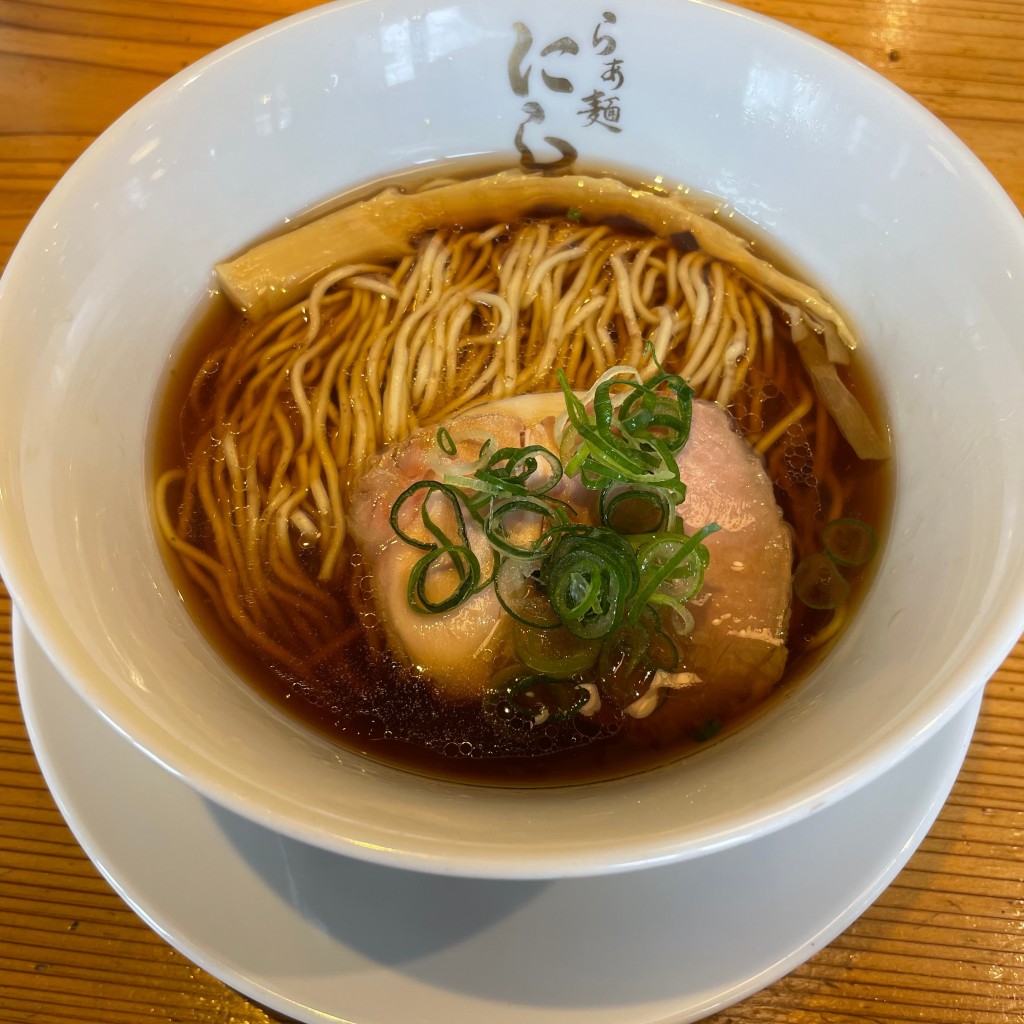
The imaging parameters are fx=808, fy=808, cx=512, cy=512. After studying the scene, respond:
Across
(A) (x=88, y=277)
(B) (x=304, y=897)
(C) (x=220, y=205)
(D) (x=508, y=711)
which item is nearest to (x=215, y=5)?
(C) (x=220, y=205)

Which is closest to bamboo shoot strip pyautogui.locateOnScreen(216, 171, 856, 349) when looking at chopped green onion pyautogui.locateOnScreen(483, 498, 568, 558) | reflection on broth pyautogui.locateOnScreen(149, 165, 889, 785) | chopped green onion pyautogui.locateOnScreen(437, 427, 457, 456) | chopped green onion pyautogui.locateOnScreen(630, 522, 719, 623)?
reflection on broth pyautogui.locateOnScreen(149, 165, 889, 785)

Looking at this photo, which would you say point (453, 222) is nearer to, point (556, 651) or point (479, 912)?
point (556, 651)

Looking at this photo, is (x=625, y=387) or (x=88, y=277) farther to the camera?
(x=625, y=387)

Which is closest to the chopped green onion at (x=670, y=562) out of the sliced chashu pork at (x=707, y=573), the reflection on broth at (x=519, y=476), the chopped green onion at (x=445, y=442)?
the reflection on broth at (x=519, y=476)

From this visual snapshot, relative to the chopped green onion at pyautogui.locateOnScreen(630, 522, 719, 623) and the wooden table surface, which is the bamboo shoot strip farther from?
the wooden table surface

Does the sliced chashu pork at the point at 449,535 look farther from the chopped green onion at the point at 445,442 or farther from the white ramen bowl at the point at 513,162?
the white ramen bowl at the point at 513,162

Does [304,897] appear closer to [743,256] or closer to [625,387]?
[625,387]

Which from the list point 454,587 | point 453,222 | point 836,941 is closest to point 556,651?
point 454,587
